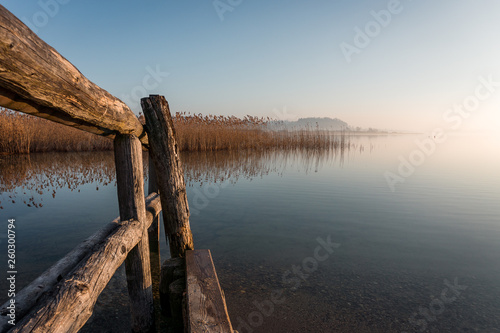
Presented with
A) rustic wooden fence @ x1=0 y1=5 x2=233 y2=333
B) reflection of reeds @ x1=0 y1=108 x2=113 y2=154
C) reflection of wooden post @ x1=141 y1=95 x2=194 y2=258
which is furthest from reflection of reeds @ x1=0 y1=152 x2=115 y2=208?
rustic wooden fence @ x1=0 y1=5 x2=233 y2=333

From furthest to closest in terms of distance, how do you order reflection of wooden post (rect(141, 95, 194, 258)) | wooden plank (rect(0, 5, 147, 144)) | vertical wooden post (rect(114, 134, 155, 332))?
reflection of wooden post (rect(141, 95, 194, 258)) → vertical wooden post (rect(114, 134, 155, 332)) → wooden plank (rect(0, 5, 147, 144))

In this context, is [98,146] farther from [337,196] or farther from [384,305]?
[384,305]

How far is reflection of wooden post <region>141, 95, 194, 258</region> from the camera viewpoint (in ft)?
10.4

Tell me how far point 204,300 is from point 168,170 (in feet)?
4.86

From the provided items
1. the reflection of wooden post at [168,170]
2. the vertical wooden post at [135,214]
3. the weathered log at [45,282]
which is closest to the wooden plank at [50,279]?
the weathered log at [45,282]

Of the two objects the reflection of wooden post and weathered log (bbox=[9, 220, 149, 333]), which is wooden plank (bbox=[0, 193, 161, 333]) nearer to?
weathered log (bbox=[9, 220, 149, 333])

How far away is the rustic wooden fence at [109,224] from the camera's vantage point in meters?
1.39

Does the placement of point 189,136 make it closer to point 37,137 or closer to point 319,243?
point 37,137

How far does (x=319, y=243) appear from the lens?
16.8 feet

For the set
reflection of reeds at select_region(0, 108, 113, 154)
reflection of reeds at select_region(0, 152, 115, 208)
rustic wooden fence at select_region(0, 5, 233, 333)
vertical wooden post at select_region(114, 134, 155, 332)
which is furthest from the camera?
reflection of reeds at select_region(0, 108, 113, 154)

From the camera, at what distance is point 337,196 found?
843 cm

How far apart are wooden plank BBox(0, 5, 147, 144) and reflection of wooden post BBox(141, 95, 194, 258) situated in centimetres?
88

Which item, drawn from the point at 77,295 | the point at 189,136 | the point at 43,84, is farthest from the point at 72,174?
the point at 43,84

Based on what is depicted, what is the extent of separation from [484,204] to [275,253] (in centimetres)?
612
